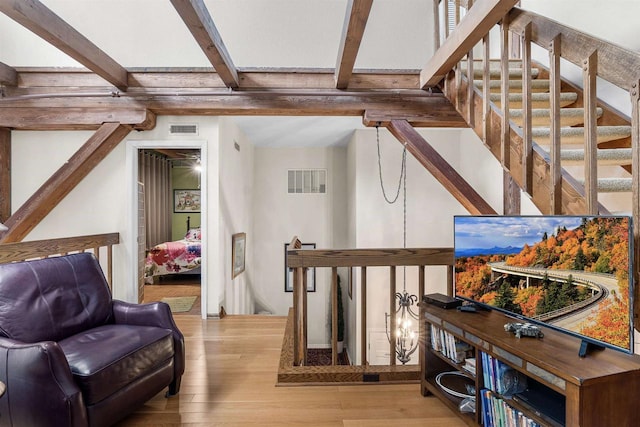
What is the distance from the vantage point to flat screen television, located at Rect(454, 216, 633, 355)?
4.07 feet

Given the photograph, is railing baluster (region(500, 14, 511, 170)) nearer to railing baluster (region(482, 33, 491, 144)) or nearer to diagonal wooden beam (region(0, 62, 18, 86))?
railing baluster (region(482, 33, 491, 144))

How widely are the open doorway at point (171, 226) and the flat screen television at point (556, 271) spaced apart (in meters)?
3.65

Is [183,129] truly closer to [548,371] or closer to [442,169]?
[442,169]

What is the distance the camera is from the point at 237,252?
4.68 meters

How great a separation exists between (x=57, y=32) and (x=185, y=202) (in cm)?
624

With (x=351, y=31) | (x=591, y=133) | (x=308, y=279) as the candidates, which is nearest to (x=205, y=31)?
(x=351, y=31)

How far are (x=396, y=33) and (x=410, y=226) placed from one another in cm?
251

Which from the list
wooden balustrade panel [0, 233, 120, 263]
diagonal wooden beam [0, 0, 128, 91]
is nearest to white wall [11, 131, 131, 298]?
wooden balustrade panel [0, 233, 120, 263]

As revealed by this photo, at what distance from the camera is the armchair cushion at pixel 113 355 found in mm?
1668

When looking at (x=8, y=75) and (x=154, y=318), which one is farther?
(x=8, y=75)

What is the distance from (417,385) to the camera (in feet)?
7.54

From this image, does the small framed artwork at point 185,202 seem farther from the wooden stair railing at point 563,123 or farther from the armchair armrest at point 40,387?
the armchair armrest at point 40,387

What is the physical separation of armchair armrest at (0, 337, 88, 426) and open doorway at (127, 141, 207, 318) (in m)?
2.33

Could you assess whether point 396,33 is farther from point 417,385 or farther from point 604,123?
point 417,385
